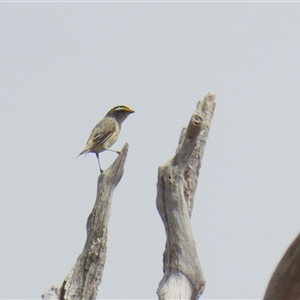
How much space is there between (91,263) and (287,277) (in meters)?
4.00

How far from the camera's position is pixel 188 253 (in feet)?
15.6

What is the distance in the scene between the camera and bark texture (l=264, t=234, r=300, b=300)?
2.49 meters

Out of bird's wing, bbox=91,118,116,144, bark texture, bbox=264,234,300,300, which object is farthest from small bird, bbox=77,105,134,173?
bark texture, bbox=264,234,300,300

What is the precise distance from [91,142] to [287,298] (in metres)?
8.90

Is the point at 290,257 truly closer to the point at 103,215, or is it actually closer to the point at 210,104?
the point at 210,104

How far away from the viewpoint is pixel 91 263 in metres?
6.29

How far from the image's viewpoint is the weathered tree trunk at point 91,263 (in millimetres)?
6172

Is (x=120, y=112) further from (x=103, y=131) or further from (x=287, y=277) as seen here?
(x=287, y=277)

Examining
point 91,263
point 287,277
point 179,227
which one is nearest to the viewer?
point 287,277

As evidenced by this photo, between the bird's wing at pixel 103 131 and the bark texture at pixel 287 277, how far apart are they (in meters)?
8.77

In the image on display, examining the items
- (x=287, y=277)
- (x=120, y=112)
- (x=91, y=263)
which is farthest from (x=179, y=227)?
(x=120, y=112)

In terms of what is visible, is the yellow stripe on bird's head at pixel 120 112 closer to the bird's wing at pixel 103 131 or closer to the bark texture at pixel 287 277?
the bird's wing at pixel 103 131

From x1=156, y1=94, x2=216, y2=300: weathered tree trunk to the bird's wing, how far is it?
614cm

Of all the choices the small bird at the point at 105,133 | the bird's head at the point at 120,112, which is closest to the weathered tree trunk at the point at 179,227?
the small bird at the point at 105,133
